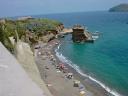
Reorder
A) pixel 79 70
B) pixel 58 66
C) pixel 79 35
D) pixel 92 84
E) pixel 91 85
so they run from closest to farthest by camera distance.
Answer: pixel 91 85
pixel 92 84
pixel 79 70
pixel 58 66
pixel 79 35

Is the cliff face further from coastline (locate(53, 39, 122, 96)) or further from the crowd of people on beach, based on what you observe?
coastline (locate(53, 39, 122, 96))

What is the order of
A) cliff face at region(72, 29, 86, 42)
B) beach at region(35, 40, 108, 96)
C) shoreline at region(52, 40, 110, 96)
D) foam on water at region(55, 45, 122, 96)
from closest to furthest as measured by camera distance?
beach at region(35, 40, 108, 96), shoreline at region(52, 40, 110, 96), foam on water at region(55, 45, 122, 96), cliff face at region(72, 29, 86, 42)

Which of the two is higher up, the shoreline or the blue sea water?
the shoreline

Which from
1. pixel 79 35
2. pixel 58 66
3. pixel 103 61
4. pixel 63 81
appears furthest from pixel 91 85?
pixel 79 35

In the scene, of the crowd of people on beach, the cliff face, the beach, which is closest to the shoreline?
the beach

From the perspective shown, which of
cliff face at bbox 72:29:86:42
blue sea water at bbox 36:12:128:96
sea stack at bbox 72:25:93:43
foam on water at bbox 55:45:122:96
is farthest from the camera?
cliff face at bbox 72:29:86:42

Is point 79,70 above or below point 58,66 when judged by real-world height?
below

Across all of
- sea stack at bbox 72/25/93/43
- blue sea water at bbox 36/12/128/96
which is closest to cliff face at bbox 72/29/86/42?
sea stack at bbox 72/25/93/43

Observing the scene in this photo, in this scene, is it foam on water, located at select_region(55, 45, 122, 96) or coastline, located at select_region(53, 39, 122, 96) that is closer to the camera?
coastline, located at select_region(53, 39, 122, 96)

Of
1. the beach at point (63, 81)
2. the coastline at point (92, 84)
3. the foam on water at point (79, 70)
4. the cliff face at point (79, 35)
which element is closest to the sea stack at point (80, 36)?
the cliff face at point (79, 35)

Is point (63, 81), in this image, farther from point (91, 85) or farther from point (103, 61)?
point (103, 61)

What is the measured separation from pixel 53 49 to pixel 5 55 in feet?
285

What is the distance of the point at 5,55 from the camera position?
5.08 m

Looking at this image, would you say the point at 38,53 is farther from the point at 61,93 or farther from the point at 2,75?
the point at 2,75
